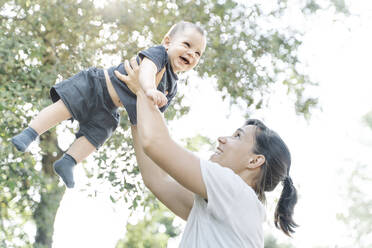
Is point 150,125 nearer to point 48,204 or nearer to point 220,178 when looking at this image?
point 220,178

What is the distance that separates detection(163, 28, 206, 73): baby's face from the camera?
9.46 ft

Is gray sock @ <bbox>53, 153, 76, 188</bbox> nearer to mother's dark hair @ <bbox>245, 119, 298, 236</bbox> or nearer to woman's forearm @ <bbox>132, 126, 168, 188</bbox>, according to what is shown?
woman's forearm @ <bbox>132, 126, 168, 188</bbox>

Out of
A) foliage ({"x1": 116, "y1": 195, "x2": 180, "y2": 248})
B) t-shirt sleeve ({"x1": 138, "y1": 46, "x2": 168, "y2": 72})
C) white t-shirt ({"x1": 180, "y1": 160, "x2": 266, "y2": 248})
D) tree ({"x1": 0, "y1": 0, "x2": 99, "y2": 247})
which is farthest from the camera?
foliage ({"x1": 116, "y1": 195, "x2": 180, "y2": 248})

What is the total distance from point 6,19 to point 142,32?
188cm

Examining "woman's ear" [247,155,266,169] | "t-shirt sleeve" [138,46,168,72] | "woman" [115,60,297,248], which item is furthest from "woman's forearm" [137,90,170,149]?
"woman's ear" [247,155,266,169]

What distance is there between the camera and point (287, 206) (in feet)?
9.34

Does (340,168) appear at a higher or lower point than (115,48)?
lower

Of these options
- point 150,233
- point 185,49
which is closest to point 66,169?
point 185,49

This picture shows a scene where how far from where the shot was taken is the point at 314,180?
53.1 feet

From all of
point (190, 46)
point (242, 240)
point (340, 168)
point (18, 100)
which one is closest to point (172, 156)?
point (242, 240)

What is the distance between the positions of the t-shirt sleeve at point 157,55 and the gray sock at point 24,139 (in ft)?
2.23

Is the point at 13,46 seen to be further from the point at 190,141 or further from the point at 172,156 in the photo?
the point at 172,156

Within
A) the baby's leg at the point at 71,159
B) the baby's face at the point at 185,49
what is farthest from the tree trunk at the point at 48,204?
the baby's face at the point at 185,49

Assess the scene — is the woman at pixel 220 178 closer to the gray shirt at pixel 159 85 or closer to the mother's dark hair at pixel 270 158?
the mother's dark hair at pixel 270 158
